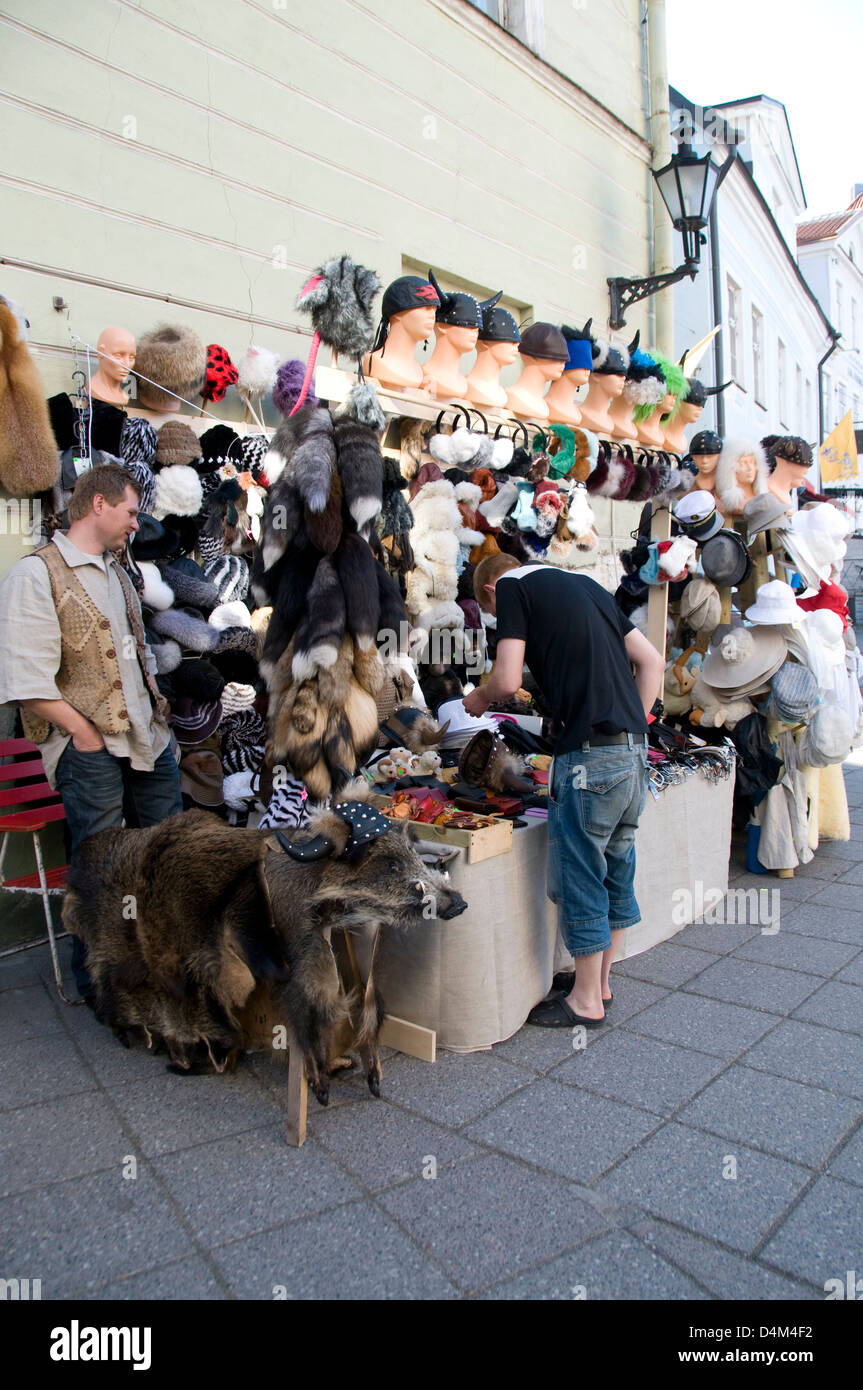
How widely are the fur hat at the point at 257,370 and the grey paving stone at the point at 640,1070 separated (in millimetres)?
3307

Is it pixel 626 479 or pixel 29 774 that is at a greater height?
pixel 626 479

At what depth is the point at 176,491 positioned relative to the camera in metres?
3.79

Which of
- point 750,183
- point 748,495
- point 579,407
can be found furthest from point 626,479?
point 750,183

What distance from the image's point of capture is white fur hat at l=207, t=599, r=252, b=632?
3.79 metres

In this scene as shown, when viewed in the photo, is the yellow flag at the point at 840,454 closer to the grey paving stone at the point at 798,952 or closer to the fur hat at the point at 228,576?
the grey paving stone at the point at 798,952

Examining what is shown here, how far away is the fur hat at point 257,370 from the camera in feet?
13.7

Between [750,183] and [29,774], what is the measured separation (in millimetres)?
13085

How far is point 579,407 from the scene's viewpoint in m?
4.73

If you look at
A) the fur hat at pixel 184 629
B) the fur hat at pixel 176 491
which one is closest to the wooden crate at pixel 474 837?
the fur hat at pixel 184 629

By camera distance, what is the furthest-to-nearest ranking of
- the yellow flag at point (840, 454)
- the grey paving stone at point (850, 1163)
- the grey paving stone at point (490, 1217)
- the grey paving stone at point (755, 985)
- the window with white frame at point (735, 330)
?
the yellow flag at point (840, 454)
the window with white frame at point (735, 330)
the grey paving stone at point (755, 985)
the grey paving stone at point (850, 1163)
the grey paving stone at point (490, 1217)

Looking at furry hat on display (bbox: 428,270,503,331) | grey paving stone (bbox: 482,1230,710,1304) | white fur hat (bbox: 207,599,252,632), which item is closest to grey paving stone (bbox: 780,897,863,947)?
grey paving stone (bbox: 482,1230,710,1304)

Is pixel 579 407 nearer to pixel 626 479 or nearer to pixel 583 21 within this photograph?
pixel 626 479

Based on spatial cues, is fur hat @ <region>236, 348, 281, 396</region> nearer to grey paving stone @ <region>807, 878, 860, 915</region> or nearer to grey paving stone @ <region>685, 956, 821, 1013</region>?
grey paving stone @ <region>685, 956, 821, 1013</region>

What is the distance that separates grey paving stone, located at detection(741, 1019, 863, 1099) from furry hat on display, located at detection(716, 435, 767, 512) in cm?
300
